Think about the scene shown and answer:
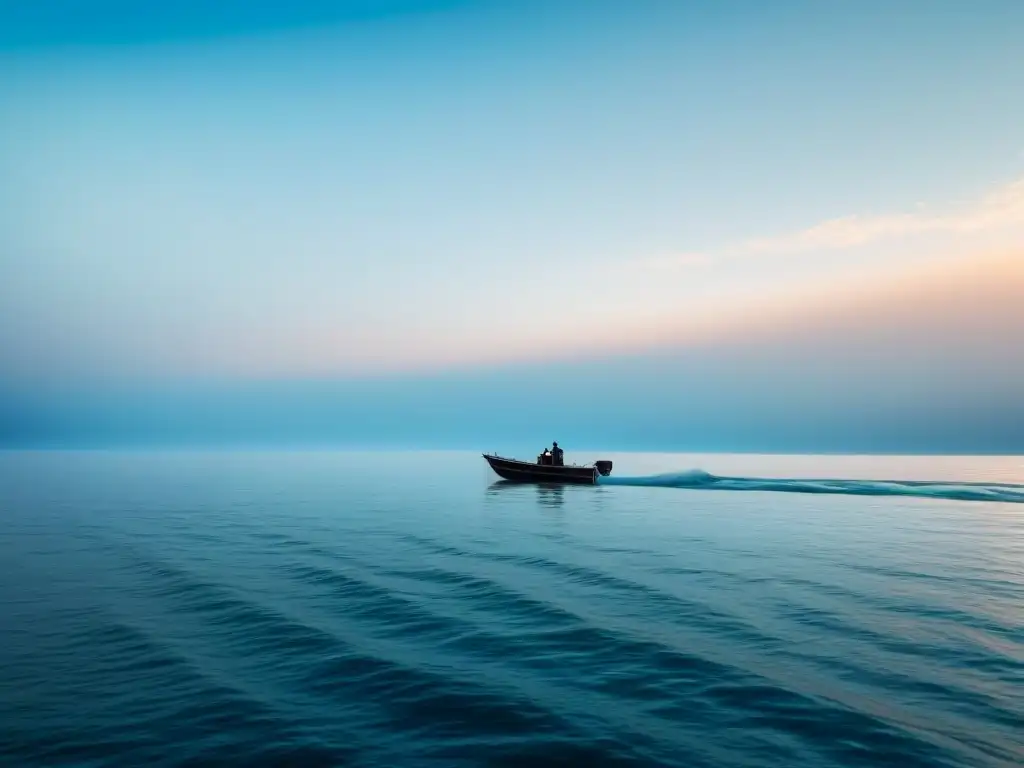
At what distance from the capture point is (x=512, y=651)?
14.5 metres

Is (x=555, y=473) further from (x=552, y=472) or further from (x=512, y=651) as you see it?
(x=512, y=651)

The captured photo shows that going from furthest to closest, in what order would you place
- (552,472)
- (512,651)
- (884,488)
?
(552,472), (884,488), (512,651)

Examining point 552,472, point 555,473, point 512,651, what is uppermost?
point 552,472

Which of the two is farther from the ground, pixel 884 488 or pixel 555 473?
pixel 555 473

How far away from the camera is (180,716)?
1089cm

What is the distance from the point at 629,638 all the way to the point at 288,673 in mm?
8482

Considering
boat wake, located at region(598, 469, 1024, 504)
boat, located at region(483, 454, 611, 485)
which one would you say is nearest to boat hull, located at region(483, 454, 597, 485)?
boat, located at region(483, 454, 611, 485)

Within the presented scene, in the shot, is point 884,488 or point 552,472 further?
point 552,472

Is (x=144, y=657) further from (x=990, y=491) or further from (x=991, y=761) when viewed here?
(x=990, y=491)

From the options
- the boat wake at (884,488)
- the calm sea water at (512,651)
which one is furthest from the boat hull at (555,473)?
the calm sea water at (512,651)

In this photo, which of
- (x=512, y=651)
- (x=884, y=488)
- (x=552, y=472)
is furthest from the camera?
(x=552, y=472)

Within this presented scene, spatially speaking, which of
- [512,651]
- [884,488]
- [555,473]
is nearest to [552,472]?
[555,473]

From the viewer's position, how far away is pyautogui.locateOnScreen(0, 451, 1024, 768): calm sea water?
32.4 feet

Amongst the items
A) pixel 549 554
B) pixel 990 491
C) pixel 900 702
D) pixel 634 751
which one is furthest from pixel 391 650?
pixel 990 491
